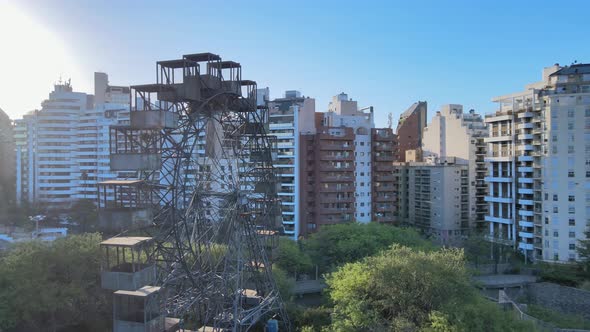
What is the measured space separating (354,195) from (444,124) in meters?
26.6

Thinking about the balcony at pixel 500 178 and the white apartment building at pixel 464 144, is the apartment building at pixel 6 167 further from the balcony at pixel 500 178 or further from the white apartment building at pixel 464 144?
the balcony at pixel 500 178

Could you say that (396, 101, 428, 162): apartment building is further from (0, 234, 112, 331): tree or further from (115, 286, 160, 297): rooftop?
(115, 286, 160, 297): rooftop

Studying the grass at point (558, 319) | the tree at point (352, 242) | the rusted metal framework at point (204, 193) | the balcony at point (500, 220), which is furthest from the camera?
the balcony at point (500, 220)

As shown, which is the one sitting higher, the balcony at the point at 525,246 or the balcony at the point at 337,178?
the balcony at the point at 337,178

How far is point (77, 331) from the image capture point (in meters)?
24.4

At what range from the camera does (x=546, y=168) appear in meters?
42.2

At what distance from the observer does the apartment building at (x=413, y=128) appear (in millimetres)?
81000

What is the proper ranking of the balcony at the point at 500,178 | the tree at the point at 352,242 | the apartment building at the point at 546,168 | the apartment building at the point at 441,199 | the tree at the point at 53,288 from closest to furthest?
1. the tree at the point at 53,288
2. the tree at the point at 352,242
3. the apartment building at the point at 546,168
4. the balcony at the point at 500,178
5. the apartment building at the point at 441,199

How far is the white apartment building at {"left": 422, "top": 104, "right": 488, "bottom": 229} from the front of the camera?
198 feet

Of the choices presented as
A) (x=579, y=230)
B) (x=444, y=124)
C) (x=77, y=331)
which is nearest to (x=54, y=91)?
(x=77, y=331)

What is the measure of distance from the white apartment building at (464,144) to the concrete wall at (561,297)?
76.3 feet

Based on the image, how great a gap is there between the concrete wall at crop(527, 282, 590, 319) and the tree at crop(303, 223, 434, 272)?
10.8 m

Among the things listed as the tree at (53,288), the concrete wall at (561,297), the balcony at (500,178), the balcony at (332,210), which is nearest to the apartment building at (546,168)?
the balcony at (500,178)

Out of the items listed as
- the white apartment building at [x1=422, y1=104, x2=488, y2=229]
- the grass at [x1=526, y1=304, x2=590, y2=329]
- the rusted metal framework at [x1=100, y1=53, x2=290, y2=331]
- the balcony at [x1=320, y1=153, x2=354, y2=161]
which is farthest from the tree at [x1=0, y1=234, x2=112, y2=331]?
the white apartment building at [x1=422, y1=104, x2=488, y2=229]
